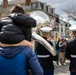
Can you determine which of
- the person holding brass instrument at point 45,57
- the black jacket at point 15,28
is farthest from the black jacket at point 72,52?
the black jacket at point 15,28

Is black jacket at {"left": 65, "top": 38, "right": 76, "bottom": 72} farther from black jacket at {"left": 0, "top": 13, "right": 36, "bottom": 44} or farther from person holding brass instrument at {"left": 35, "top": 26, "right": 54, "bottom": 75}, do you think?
black jacket at {"left": 0, "top": 13, "right": 36, "bottom": 44}

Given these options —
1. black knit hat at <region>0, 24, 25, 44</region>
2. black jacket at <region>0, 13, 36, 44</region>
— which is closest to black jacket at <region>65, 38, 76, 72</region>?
black jacket at <region>0, 13, 36, 44</region>

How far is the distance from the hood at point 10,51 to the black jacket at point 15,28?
75mm

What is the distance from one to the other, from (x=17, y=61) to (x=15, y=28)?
0.40m

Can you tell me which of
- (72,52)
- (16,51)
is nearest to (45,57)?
(72,52)

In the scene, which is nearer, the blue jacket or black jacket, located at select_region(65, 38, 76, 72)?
the blue jacket

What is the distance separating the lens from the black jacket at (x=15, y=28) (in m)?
4.21

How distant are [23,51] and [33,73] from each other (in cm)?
29

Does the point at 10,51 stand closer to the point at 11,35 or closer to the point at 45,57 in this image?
the point at 11,35

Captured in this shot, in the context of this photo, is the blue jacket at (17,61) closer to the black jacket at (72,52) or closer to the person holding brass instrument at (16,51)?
the person holding brass instrument at (16,51)

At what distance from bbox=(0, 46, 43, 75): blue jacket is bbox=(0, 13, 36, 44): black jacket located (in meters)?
0.11

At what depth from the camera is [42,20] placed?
6133 mm

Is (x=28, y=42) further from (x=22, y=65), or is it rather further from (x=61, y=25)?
(x=61, y=25)

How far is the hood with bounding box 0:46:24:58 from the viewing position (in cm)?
422
